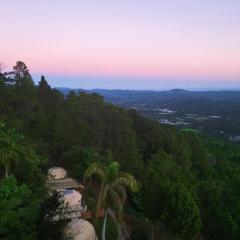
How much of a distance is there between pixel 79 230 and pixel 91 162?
10797 millimetres

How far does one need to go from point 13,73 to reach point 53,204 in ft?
85.8

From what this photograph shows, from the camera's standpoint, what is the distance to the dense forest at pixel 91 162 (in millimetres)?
18438

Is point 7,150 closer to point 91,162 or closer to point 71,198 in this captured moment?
point 71,198

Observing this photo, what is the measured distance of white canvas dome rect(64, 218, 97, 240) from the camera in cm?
1819

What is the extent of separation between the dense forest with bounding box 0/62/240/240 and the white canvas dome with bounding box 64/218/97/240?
0.69 m

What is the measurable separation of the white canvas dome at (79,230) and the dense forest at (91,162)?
693 mm

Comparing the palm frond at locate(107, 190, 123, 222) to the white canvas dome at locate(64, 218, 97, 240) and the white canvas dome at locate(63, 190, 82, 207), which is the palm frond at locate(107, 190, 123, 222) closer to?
the white canvas dome at locate(64, 218, 97, 240)

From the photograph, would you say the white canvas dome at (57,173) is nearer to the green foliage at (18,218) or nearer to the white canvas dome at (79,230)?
the white canvas dome at (79,230)

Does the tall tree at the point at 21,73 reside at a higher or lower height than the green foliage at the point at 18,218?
higher

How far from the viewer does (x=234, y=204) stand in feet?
94.0

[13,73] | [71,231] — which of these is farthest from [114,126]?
[71,231]

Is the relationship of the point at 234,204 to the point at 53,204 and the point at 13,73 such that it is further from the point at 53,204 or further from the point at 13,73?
the point at 13,73

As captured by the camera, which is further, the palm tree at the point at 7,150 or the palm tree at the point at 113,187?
the palm tree at the point at 7,150

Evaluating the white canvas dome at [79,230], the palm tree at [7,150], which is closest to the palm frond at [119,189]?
the white canvas dome at [79,230]
